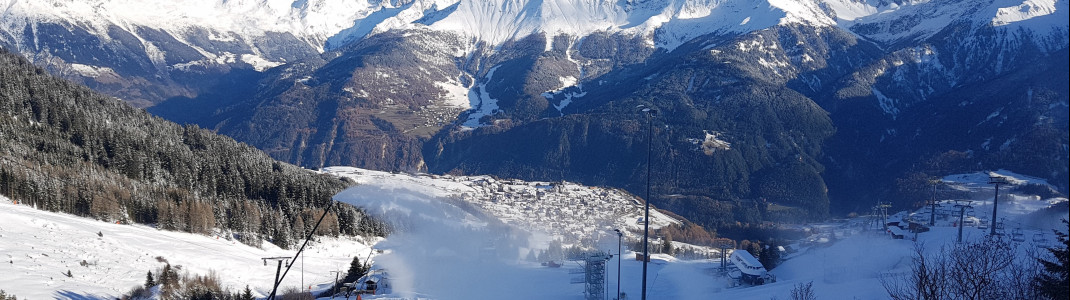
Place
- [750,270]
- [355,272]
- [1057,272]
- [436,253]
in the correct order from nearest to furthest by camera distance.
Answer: [1057,272]
[436,253]
[355,272]
[750,270]

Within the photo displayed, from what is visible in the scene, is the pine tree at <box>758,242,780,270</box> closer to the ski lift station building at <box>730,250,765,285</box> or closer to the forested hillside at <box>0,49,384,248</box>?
the ski lift station building at <box>730,250,765,285</box>

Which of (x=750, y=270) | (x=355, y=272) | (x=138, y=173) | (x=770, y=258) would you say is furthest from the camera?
(x=138, y=173)

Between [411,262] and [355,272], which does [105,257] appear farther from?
[411,262]

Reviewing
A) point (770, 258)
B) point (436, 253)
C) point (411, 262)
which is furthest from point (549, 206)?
point (436, 253)

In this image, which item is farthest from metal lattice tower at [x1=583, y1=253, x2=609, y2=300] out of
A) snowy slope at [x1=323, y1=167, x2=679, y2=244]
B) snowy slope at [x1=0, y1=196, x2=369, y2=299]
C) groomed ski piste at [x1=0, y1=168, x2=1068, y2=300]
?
snowy slope at [x1=0, y1=196, x2=369, y2=299]

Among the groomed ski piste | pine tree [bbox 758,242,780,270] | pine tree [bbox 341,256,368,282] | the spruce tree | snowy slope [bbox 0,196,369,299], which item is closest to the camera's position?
snowy slope [bbox 0,196,369,299]

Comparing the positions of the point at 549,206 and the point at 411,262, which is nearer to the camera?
the point at 411,262

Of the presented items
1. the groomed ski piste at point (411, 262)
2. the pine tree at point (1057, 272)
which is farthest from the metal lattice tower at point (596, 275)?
the pine tree at point (1057, 272)

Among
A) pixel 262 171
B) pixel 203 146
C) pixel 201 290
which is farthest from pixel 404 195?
pixel 203 146
